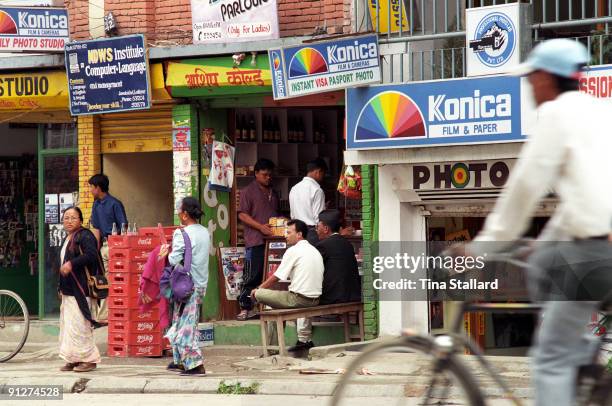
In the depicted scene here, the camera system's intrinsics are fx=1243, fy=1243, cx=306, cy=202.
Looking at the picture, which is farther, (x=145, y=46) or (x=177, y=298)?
(x=145, y=46)

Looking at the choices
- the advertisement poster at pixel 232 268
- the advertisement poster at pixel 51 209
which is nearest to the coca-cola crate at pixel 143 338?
the advertisement poster at pixel 232 268

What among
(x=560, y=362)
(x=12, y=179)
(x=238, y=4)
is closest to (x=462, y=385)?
(x=560, y=362)

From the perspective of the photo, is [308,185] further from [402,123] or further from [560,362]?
[560,362]

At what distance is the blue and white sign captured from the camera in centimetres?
1647

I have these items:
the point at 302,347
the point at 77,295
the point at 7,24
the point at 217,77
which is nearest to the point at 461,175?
the point at 302,347

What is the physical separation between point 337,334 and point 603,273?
10007 mm

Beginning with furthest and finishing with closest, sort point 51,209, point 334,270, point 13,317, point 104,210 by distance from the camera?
point 51,209, point 104,210, point 13,317, point 334,270

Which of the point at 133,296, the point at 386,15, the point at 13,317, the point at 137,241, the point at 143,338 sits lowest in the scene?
the point at 143,338

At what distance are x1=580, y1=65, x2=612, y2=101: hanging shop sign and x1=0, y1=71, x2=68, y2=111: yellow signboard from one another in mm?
7659

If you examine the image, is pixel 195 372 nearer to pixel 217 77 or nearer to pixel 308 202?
pixel 308 202

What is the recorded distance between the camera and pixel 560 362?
560 cm

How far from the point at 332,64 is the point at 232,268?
369 centimetres

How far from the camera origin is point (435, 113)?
13820mm

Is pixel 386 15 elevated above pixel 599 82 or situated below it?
above
